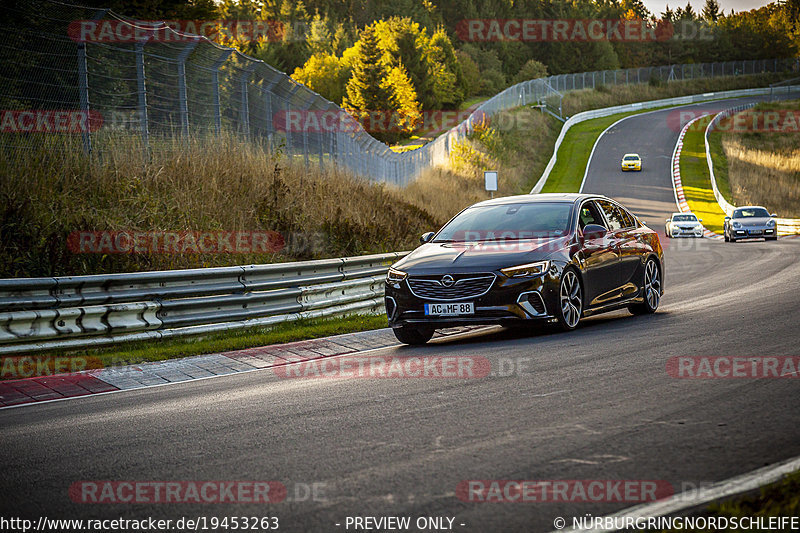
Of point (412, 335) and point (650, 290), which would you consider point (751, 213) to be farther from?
point (412, 335)

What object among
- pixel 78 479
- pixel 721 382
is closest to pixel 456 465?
pixel 78 479

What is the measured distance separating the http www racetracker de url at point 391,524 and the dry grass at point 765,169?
4411 cm

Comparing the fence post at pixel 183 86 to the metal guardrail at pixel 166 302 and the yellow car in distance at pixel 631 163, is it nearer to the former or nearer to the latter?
the metal guardrail at pixel 166 302

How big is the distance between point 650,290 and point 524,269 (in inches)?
133

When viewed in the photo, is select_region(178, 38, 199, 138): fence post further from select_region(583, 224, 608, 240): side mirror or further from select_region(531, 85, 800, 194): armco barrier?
select_region(531, 85, 800, 194): armco barrier

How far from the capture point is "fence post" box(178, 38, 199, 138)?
15984mm

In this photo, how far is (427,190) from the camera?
3253 cm

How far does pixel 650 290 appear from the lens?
12.4 metres

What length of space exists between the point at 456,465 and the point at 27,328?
6424mm

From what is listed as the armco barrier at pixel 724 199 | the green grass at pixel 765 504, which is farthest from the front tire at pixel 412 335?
the armco barrier at pixel 724 199

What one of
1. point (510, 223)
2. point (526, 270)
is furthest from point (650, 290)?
point (526, 270)

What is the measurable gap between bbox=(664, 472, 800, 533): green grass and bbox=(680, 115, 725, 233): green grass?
129 ft

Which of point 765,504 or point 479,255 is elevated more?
point 479,255

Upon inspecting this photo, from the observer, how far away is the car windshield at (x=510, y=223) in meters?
11.0
